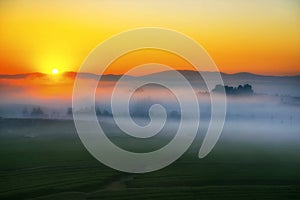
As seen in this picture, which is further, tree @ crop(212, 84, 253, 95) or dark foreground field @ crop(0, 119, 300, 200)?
tree @ crop(212, 84, 253, 95)

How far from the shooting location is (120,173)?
4.22 m

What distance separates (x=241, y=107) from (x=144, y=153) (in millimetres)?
1002

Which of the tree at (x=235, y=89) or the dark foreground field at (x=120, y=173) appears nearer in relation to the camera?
the dark foreground field at (x=120, y=173)

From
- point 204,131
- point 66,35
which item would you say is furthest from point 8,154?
point 204,131

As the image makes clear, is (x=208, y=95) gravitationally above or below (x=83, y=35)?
below

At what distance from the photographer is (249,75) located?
431cm

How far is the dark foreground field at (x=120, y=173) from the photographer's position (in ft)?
13.5

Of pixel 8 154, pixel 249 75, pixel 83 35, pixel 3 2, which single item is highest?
pixel 3 2

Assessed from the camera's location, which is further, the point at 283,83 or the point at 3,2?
the point at 283,83

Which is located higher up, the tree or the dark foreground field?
the tree

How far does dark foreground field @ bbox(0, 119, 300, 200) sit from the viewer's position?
4129 mm

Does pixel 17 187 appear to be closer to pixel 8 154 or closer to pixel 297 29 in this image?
pixel 8 154

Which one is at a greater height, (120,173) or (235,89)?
(235,89)

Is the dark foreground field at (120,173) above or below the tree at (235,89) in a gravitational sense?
below
